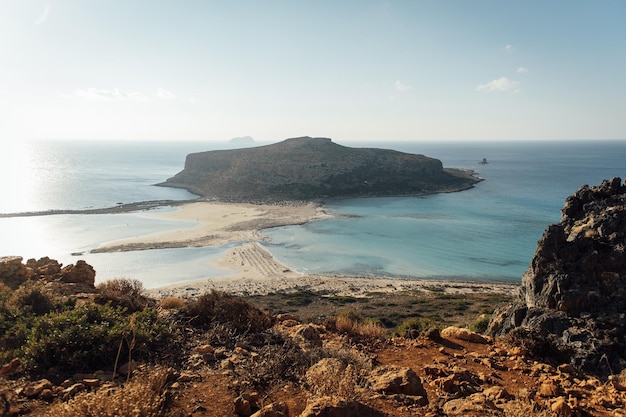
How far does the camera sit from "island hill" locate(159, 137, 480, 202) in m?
86.5

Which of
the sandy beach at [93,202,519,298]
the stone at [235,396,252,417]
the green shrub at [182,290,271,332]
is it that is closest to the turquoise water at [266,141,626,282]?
the sandy beach at [93,202,519,298]

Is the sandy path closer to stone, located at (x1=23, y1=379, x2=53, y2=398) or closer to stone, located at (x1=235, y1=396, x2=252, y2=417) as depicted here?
stone, located at (x1=23, y1=379, x2=53, y2=398)

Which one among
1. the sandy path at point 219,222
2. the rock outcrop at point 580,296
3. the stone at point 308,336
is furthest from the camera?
the sandy path at point 219,222

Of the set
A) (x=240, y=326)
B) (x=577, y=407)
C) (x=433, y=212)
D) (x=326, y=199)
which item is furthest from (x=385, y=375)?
(x=326, y=199)

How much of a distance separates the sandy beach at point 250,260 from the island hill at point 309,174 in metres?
14.3

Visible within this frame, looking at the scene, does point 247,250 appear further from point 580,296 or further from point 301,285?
point 580,296

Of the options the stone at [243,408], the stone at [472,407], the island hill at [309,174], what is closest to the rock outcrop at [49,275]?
the stone at [243,408]

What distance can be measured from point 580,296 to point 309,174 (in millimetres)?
82678

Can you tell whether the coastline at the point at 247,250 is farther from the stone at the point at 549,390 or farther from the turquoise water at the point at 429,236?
the stone at the point at 549,390

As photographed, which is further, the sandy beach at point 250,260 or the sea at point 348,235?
the sea at point 348,235

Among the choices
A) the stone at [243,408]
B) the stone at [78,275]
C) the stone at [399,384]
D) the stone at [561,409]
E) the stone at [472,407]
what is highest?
the stone at [243,408]

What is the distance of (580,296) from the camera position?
1020 cm

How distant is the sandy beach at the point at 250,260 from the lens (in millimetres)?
33688

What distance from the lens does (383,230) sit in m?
56.3
